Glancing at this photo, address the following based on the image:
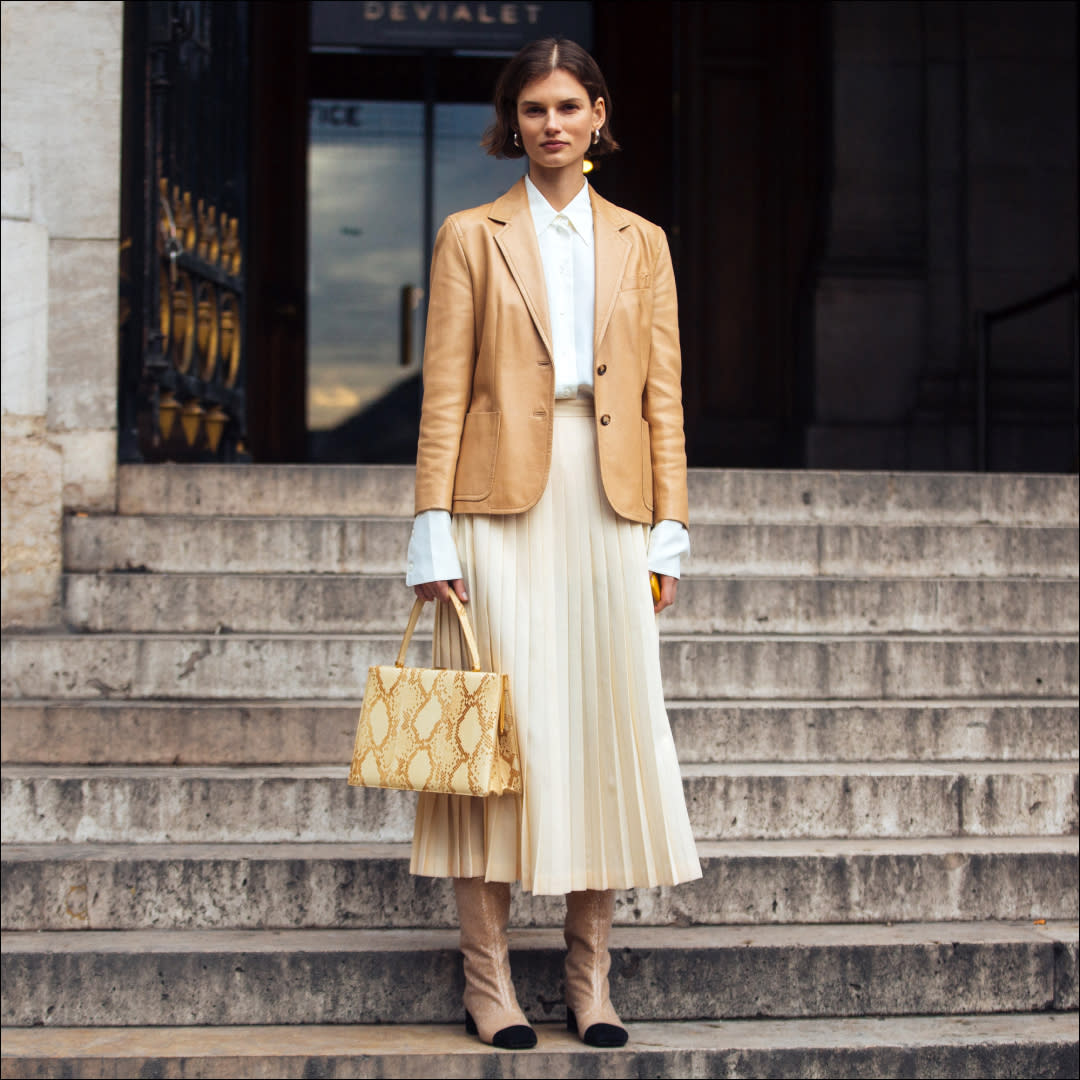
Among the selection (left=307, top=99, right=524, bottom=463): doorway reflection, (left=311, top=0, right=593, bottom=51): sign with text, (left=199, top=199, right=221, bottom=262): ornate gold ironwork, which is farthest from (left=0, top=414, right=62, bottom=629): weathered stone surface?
(left=307, top=99, right=524, bottom=463): doorway reflection

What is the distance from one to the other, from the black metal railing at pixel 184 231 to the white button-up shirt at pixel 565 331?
276cm

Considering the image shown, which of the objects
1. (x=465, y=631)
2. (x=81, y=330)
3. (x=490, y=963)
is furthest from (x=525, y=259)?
(x=81, y=330)

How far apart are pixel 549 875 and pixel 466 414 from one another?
1.05 meters

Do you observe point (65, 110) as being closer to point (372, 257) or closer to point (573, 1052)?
point (573, 1052)

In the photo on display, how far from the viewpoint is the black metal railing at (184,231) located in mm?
5629

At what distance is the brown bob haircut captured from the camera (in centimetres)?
302

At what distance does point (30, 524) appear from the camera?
502 cm

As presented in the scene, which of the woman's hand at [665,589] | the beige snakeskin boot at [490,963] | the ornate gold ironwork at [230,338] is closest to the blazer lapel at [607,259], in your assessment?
the woman's hand at [665,589]

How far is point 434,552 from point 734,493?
282 centimetres

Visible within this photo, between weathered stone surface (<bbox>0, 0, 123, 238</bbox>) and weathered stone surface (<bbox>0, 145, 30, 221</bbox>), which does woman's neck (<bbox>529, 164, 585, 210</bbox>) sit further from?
weathered stone surface (<bbox>0, 145, 30, 221</bbox>)

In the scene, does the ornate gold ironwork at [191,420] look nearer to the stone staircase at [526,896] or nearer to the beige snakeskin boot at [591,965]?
the stone staircase at [526,896]

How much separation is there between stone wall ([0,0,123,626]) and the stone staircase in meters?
0.34

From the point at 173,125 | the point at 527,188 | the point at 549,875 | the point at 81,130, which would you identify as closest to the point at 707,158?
the point at 173,125

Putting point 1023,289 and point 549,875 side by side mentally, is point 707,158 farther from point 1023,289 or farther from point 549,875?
point 549,875
